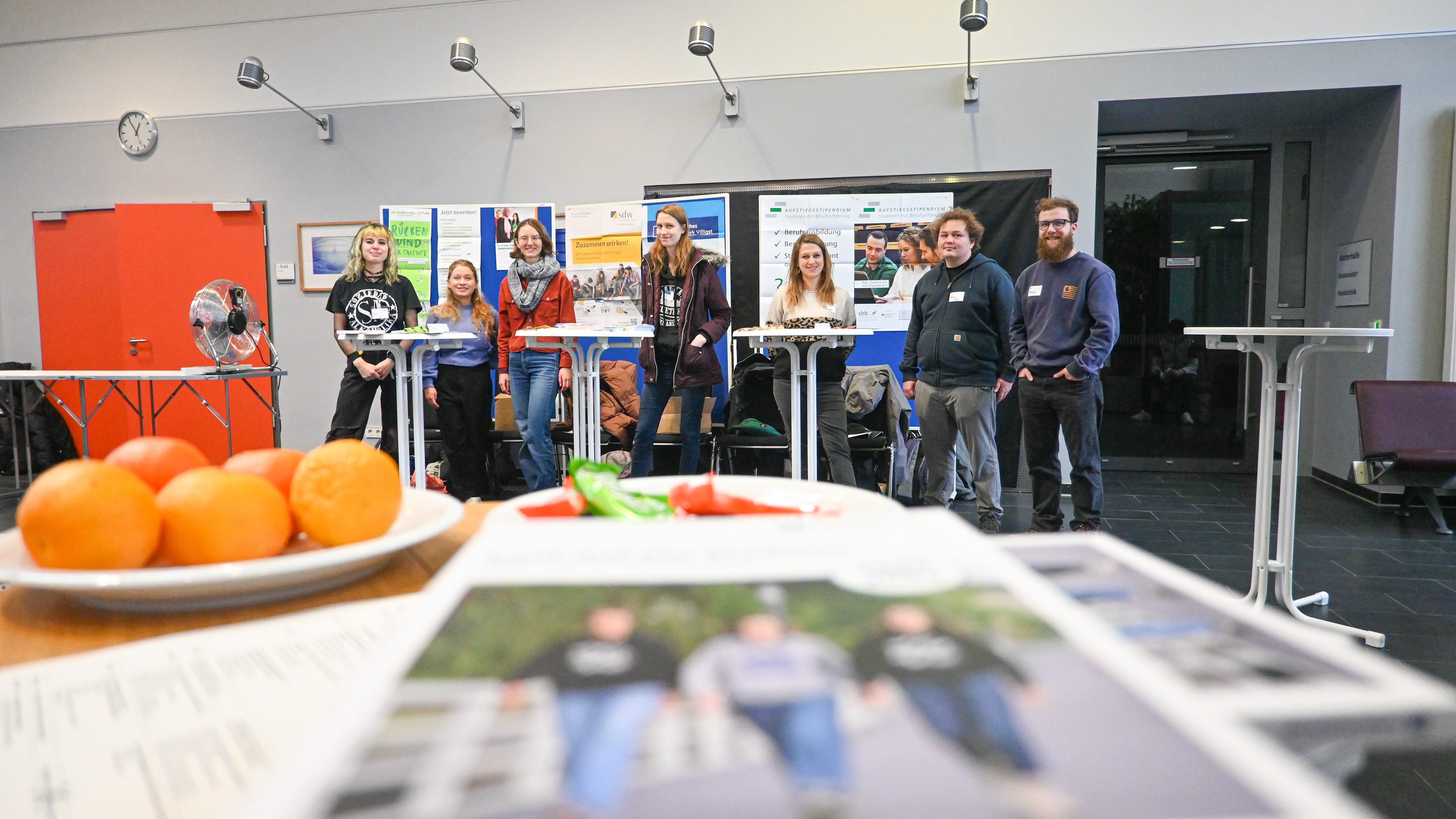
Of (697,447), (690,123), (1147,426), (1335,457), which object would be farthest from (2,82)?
(1335,457)

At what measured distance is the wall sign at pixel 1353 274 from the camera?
16.2 feet

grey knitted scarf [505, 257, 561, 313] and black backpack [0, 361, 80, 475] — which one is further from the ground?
grey knitted scarf [505, 257, 561, 313]

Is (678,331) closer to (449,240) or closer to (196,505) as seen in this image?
(449,240)

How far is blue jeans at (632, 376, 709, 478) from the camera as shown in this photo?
4.32 metres

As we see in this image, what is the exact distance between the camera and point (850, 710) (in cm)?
23

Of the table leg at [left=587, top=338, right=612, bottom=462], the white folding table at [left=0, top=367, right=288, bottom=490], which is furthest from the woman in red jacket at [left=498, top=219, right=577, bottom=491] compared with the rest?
the white folding table at [left=0, top=367, right=288, bottom=490]

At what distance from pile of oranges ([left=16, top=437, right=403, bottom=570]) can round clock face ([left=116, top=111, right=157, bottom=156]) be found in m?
7.07

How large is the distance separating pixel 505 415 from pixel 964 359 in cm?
311

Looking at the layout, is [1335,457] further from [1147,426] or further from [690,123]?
[690,123]

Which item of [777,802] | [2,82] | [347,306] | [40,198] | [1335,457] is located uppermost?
[2,82]

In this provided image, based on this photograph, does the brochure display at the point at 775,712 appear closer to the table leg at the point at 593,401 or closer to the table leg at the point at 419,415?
the table leg at the point at 419,415

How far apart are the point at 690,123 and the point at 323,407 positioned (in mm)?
3484

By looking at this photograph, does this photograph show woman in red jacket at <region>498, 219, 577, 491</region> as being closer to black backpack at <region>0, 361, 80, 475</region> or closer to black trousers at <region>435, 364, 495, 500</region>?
black trousers at <region>435, 364, 495, 500</region>

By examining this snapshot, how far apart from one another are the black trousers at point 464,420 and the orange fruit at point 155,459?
3.99 m
